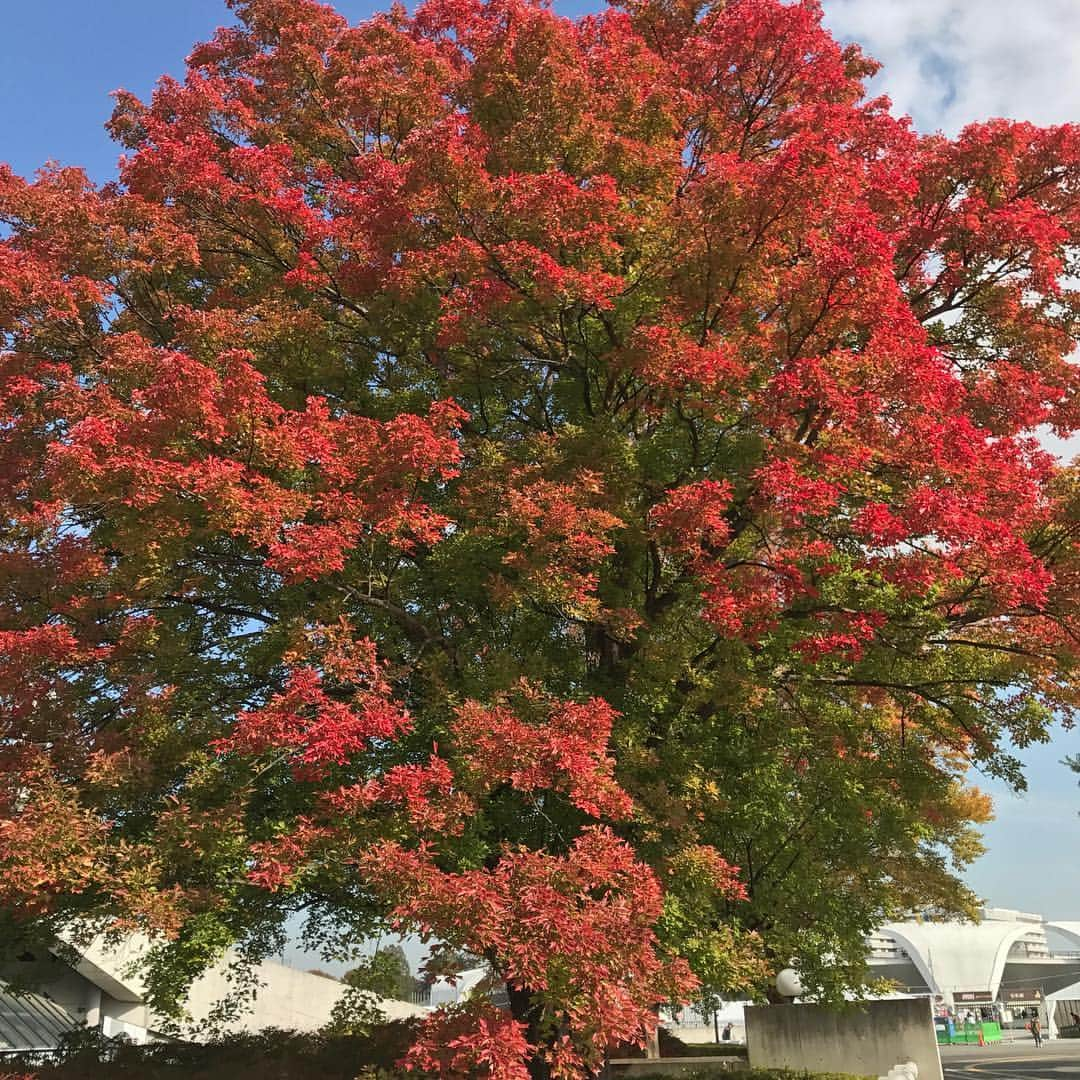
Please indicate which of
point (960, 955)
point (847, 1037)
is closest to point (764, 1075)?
point (847, 1037)

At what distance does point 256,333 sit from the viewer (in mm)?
10367

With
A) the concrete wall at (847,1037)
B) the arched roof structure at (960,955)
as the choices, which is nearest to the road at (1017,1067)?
the concrete wall at (847,1037)

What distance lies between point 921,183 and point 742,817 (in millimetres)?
8143

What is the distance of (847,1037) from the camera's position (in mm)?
15133

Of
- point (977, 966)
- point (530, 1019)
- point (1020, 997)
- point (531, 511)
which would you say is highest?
point (531, 511)

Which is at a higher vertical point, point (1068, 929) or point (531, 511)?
point (531, 511)

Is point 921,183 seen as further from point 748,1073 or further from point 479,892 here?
point 748,1073

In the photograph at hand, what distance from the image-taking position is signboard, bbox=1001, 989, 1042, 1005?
2849 inches

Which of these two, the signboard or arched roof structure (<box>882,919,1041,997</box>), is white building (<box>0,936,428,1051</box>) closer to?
arched roof structure (<box>882,919,1041,997</box>)

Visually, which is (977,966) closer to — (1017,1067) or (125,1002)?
(1017,1067)

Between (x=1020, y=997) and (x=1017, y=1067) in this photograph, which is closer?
(x=1017, y=1067)

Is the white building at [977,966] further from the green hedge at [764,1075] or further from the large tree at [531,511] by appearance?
the large tree at [531,511]

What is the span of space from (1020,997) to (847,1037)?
73.0m

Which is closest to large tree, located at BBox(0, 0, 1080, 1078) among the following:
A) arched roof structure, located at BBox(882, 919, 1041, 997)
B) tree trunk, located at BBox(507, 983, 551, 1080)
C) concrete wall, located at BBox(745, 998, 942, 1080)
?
tree trunk, located at BBox(507, 983, 551, 1080)
